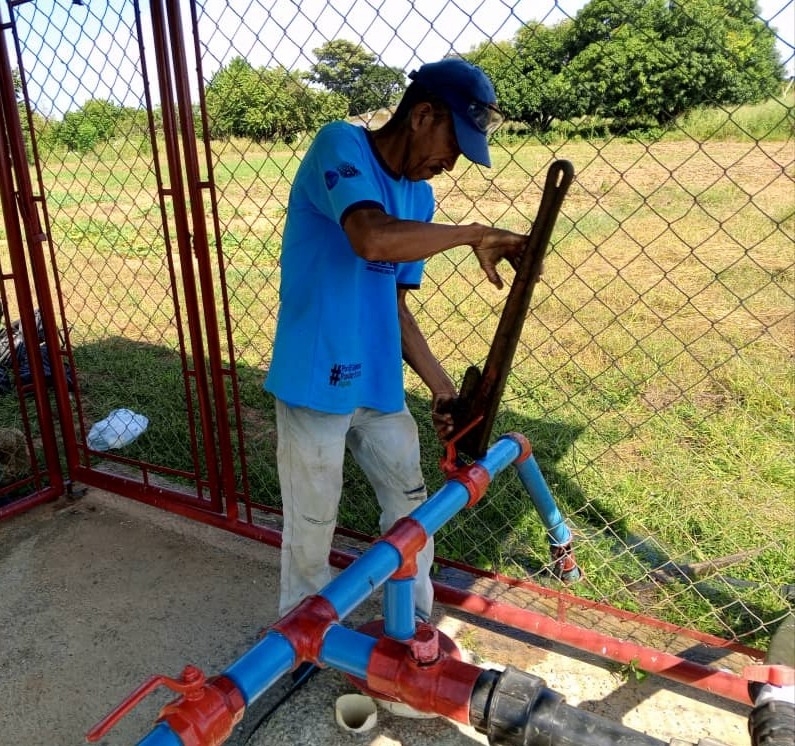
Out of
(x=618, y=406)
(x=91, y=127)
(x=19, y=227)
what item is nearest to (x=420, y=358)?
(x=19, y=227)

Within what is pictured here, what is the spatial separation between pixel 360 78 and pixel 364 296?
128 centimetres

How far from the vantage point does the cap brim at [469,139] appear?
1.72 m

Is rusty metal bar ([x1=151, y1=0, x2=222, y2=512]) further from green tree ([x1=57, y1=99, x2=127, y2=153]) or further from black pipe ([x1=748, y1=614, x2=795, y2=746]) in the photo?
green tree ([x1=57, y1=99, x2=127, y2=153])

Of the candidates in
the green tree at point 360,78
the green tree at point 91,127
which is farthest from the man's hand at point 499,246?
the green tree at point 91,127

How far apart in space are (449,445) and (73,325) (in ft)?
18.3

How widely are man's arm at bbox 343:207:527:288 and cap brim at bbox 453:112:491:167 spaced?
0.92ft

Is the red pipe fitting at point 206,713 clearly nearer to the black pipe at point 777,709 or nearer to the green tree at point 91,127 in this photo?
the black pipe at point 777,709

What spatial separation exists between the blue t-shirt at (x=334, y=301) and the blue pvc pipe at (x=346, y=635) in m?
0.49

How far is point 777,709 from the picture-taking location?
1162mm

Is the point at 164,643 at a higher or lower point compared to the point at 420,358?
lower

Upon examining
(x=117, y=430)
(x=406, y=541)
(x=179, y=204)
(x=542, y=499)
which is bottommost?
(x=117, y=430)

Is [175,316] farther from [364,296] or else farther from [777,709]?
[777,709]

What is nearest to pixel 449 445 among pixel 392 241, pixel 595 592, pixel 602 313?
pixel 392 241

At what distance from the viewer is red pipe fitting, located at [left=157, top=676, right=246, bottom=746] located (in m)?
1.11
